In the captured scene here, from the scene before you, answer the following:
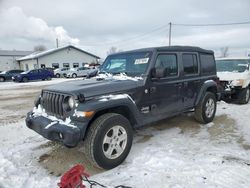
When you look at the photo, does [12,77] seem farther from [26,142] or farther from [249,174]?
[249,174]

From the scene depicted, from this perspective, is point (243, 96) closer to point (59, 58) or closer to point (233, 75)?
point (233, 75)

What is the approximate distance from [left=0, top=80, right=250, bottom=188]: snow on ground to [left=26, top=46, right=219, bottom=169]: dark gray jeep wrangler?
435 mm

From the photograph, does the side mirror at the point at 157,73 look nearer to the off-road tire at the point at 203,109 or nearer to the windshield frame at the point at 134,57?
the windshield frame at the point at 134,57

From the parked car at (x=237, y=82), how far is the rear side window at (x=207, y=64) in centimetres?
241

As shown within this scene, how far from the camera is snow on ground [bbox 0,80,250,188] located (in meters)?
3.37

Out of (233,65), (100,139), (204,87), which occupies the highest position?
(233,65)

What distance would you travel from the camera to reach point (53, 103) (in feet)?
13.0

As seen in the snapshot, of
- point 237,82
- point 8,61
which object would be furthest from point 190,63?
point 8,61

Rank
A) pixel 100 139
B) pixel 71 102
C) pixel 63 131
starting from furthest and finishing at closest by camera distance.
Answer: pixel 71 102 < pixel 100 139 < pixel 63 131

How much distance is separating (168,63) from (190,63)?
2.91 feet

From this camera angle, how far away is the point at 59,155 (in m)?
4.41

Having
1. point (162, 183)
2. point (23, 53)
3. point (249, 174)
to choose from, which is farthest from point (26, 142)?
point (23, 53)

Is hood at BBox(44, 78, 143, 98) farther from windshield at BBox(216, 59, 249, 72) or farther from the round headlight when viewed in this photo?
windshield at BBox(216, 59, 249, 72)

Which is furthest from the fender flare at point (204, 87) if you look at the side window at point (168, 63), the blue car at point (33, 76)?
the blue car at point (33, 76)
